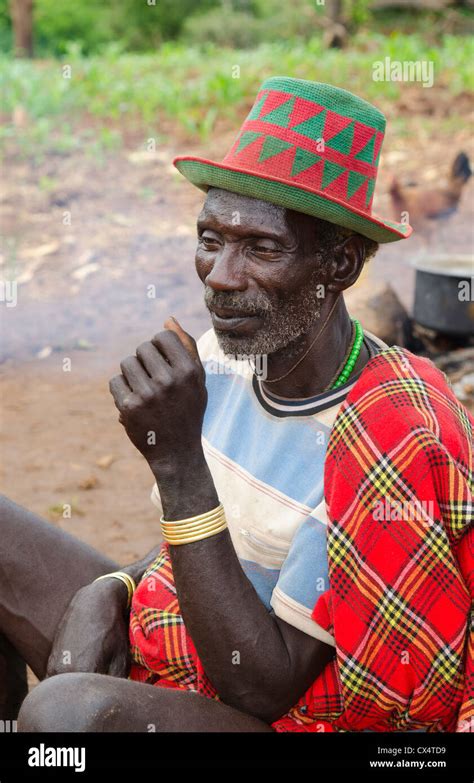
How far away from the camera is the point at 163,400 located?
1.96 meters

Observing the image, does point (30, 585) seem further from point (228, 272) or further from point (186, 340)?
point (228, 272)

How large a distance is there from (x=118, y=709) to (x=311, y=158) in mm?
1246

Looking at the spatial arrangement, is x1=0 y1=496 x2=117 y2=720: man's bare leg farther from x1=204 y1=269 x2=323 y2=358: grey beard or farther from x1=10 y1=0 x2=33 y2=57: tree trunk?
x1=10 y1=0 x2=33 y2=57: tree trunk

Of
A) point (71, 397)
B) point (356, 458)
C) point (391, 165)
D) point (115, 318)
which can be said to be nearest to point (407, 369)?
point (356, 458)

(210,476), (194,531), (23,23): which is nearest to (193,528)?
(194,531)

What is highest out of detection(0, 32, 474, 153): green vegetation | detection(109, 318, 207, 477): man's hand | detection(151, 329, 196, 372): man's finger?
detection(0, 32, 474, 153): green vegetation

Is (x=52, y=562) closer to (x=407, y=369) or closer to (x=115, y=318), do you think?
(x=407, y=369)

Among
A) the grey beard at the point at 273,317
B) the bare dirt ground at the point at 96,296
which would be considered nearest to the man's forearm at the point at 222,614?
the grey beard at the point at 273,317

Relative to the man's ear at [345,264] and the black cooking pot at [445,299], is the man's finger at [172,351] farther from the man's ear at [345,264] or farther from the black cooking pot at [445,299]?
the black cooking pot at [445,299]

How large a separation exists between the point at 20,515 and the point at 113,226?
249 inches

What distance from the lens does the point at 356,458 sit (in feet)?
6.59

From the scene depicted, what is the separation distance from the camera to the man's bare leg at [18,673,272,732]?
1890 mm

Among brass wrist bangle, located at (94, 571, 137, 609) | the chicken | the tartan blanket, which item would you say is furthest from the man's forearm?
the chicken

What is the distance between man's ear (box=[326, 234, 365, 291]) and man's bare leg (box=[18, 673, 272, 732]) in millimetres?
984
